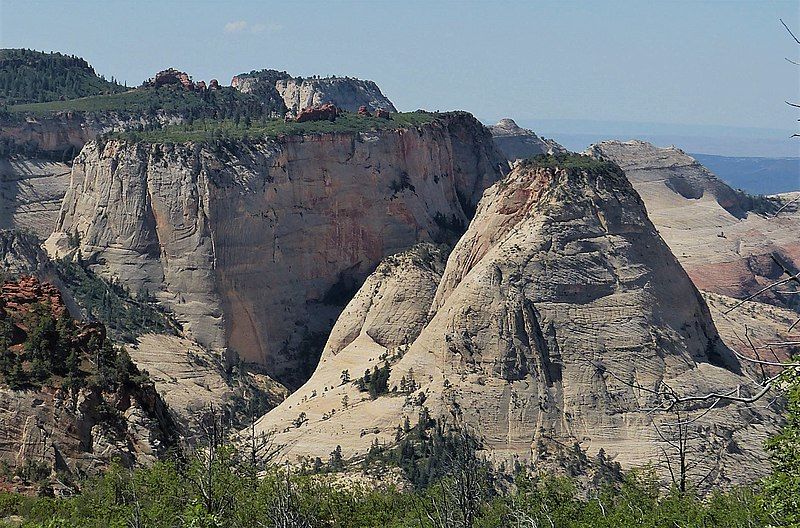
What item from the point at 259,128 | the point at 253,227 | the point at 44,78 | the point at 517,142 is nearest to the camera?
the point at 253,227

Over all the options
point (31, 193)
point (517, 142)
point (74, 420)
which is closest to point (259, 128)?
point (31, 193)

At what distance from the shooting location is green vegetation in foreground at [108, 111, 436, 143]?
85938mm

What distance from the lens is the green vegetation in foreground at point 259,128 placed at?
8594cm

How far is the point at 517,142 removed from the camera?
142500 millimetres

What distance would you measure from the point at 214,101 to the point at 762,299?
50.4m

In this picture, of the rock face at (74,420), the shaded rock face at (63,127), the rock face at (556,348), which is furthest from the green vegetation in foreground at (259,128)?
the rock face at (74,420)

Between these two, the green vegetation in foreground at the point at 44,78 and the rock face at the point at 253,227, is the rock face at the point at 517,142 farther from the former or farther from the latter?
the rock face at the point at 253,227

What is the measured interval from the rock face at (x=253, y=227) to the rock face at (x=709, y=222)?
30.1 m

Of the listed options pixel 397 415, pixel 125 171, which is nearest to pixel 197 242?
pixel 125 171

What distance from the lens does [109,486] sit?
117 ft

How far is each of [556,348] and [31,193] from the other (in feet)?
197

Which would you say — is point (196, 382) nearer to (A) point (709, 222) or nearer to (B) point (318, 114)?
Result: (B) point (318, 114)

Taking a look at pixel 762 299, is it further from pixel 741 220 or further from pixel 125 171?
pixel 125 171

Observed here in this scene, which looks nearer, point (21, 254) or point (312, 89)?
point (21, 254)
